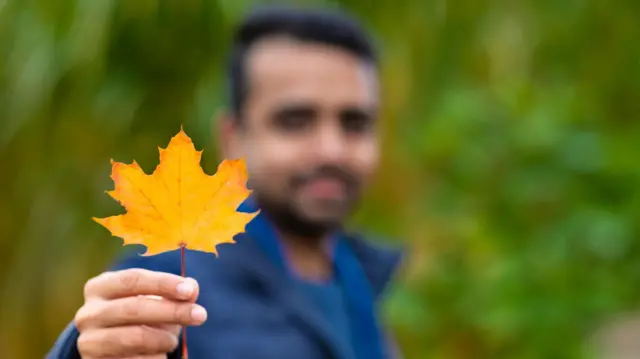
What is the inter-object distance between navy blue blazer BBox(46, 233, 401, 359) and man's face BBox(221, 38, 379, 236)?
3.2 inches

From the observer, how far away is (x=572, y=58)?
1.63 metres

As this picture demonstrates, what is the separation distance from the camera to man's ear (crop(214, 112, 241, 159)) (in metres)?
0.91

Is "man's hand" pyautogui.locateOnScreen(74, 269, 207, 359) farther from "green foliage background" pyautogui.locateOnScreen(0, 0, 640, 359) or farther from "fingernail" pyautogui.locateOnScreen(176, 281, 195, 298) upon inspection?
"green foliage background" pyautogui.locateOnScreen(0, 0, 640, 359)

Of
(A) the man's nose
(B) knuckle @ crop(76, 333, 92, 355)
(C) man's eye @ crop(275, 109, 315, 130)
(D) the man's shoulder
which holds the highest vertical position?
(C) man's eye @ crop(275, 109, 315, 130)

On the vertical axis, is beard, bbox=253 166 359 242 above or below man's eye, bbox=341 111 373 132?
below

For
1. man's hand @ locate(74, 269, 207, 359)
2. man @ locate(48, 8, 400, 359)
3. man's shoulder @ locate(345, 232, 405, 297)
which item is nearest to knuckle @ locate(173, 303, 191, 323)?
man's hand @ locate(74, 269, 207, 359)

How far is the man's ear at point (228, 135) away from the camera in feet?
2.98

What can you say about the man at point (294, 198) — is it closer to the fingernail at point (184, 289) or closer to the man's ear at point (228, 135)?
the man's ear at point (228, 135)

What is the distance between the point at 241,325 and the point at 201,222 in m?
0.29

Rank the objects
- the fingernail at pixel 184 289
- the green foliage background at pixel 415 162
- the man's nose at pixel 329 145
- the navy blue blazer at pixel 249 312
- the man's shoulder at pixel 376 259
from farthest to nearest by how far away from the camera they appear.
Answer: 1. the green foliage background at pixel 415 162
2. the man's shoulder at pixel 376 259
3. the man's nose at pixel 329 145
4. the navy blue blazer at pixel 249 312
5. the fingernail at pixel 184 289

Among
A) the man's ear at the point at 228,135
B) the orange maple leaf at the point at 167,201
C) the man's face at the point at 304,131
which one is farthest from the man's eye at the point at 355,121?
the orange maple leaf at the point at 167,201

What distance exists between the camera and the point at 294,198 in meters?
0.82

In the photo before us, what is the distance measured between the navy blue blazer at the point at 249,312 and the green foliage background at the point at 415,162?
2.08ft

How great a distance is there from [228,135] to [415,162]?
0.73 meters
